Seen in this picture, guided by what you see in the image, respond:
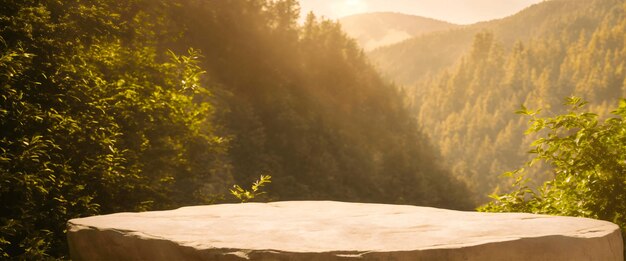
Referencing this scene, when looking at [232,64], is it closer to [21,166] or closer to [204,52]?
[204,52]

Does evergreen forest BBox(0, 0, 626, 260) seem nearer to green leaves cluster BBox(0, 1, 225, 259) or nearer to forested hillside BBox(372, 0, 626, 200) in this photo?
green leaves cluster BBox(0, 1, 225, 259)

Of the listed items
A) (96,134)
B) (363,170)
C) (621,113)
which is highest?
(363,170)

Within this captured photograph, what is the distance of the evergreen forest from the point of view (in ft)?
20.7

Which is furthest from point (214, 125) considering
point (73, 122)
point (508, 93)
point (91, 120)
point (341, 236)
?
point (508, 93)

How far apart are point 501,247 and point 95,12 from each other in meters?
7.30

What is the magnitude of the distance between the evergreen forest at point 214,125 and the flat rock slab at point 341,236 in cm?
113

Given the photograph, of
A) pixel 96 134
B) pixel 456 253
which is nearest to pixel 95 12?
pixel 96 134

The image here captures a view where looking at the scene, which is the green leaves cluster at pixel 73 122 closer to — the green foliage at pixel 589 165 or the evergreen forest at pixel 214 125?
the evergreen forest at pixel 214 125

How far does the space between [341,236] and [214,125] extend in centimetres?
2044

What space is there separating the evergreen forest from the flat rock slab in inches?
44.5

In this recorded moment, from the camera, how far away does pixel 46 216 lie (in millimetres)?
6660

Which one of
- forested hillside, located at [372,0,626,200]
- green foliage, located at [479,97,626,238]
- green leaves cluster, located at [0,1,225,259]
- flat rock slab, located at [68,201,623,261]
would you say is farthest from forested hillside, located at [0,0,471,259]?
forested hillside, located at [372,0,626,200]

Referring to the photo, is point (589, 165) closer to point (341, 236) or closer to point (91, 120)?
point (341, 236)

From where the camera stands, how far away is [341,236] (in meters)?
4.07
